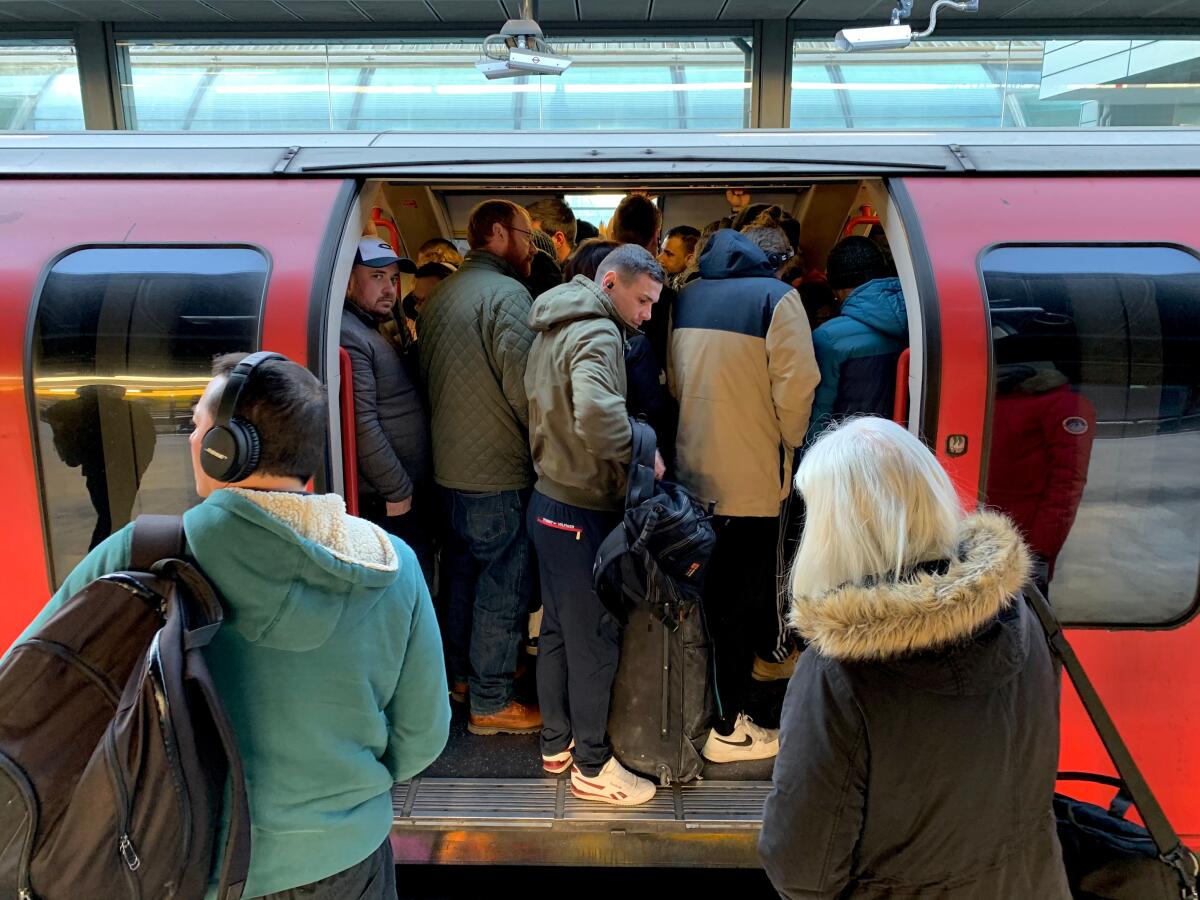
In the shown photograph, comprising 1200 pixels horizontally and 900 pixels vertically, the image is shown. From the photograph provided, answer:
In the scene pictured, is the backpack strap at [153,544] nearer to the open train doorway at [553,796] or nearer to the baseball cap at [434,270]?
the open train doorway at [553,796]

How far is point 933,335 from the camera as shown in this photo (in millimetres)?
2400

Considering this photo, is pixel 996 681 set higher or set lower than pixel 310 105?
lower

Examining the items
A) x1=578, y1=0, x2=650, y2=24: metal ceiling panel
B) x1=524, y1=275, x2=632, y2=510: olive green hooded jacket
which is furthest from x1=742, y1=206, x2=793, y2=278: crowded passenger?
x1=578, y1=0, x2=650, y2=24: metal ceiling panel

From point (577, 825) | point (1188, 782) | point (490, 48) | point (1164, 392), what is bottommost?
point (577, 825)

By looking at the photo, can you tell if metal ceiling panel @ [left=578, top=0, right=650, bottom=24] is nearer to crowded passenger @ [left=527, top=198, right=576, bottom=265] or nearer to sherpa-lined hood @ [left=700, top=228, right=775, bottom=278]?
crowded passenger @ [left=527, top=198, right=576, bottom=265]

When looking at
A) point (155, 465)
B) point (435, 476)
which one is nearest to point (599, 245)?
point (435, 476)

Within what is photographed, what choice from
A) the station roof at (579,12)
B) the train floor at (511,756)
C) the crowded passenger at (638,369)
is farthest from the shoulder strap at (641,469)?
the station roof at (579,12)

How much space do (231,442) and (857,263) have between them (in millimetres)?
2522

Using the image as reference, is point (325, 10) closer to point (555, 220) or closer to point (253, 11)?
point (253, 11)

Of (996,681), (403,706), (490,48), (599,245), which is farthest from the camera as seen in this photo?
(490,48)

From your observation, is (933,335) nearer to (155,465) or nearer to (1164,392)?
(1164,392)

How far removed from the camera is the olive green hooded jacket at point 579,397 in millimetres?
2512

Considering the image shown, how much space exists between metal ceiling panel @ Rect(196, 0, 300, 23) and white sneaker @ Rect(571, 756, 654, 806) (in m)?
6.89

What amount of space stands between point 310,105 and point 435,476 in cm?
597
